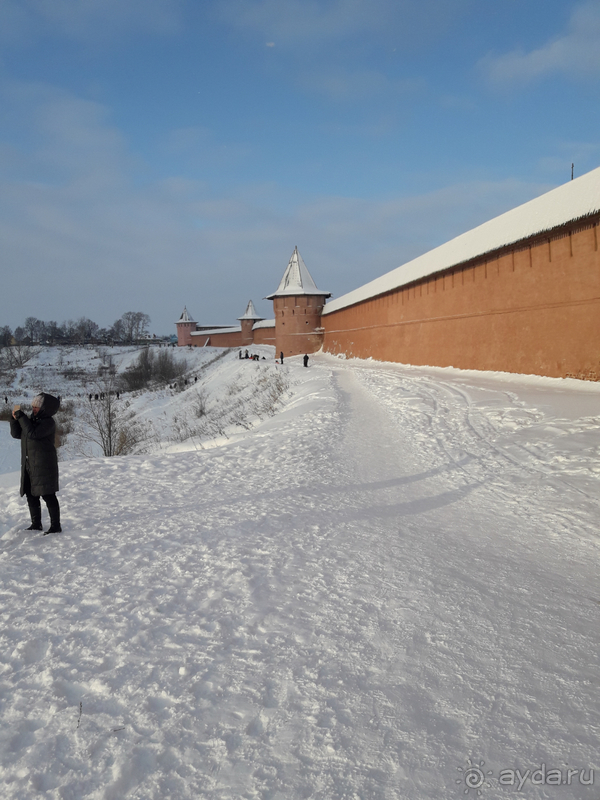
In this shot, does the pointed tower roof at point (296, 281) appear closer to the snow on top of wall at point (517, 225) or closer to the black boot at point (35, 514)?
the snow on top of wall at point (517, 225)

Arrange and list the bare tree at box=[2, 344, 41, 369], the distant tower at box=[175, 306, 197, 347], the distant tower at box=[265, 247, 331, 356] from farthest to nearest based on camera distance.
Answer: the distant tower at box=[175, 306, 197, 347], the bare tree at box=[2, 344, 41, 369], the distant tower at box=[265, 247, 331, 356]

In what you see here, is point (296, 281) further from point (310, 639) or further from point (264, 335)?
point (310, 639)

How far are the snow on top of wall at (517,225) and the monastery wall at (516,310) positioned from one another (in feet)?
0.77

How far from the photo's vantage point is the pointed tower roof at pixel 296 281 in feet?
96.3

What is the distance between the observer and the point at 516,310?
35.2ft

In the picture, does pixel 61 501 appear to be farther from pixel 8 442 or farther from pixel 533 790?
pixel 8 442

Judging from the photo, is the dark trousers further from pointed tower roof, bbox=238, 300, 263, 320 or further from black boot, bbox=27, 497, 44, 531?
pointed tower roof, bbox=238, 300, 263, 320

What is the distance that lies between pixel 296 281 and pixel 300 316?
240 centimetres

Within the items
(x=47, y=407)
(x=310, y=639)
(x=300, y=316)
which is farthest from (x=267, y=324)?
(x=310, y=639)

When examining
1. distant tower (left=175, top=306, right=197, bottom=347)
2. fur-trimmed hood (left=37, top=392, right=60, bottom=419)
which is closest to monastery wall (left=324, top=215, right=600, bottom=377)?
fur-trimmed hood (left=37, top=392, right=60, bottom=419)

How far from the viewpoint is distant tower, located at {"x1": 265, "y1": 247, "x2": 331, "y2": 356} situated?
2923 cm

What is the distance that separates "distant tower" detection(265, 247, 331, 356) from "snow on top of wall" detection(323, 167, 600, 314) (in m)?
12.3

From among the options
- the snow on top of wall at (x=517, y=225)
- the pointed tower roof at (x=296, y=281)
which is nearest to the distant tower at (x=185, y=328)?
the pointed tower roof at (x=296, y=281)

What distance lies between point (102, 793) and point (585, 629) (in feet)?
6.80
